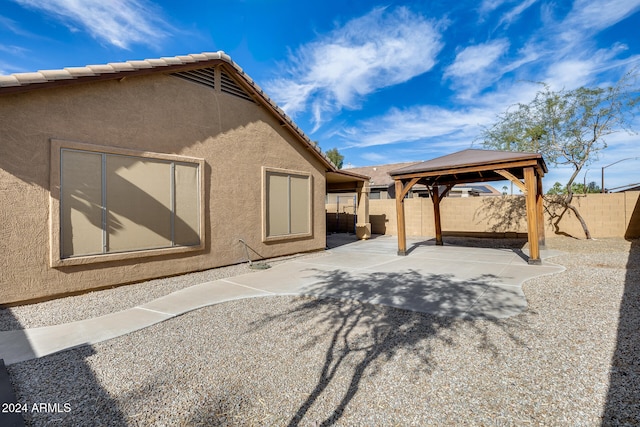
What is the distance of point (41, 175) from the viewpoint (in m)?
5.30

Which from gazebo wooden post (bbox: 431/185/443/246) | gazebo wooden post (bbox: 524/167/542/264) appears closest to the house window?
gazebo wooden post (bbox: 431/185/443/246)

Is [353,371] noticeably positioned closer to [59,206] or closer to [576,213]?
[59,206]

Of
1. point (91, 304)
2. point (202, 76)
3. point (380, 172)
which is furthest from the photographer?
point (380, 172)

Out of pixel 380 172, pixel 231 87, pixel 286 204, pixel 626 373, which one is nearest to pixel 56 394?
pixel 626 373

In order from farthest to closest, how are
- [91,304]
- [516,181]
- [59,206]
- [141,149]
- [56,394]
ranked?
[516,181] → [141,149] → [59,206] → [91,304] → [56,394]

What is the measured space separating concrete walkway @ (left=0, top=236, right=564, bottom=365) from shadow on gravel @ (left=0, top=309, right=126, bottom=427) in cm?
38

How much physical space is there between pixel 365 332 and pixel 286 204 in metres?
6.43

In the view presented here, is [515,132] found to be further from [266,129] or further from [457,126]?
[266,129]

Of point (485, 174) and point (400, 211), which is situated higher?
point (485, 174)

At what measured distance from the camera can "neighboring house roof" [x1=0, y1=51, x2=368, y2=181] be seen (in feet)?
16.0

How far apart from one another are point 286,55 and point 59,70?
497 inches

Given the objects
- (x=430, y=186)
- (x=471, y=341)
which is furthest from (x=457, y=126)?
(x=471, y=341)

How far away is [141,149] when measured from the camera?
6590 millimetres

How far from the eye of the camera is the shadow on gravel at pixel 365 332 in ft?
9.08
